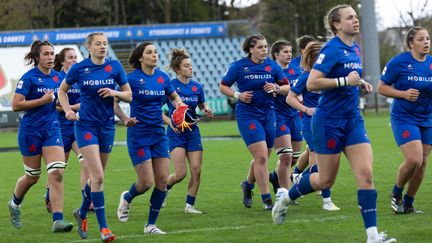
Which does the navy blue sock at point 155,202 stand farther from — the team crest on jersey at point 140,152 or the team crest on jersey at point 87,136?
the team crest on jersey at point 87,136

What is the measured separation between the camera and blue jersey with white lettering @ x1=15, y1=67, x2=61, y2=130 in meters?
10.2

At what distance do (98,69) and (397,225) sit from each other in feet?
11.8

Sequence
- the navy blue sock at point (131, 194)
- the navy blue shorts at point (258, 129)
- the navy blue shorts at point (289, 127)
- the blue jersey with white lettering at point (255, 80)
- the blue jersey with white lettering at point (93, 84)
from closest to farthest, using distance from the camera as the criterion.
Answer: the blue jersey with white lettering at point (93, 84) → the navy blue sock at point (131, 194) → the navy blue shorts at point (258, 129) → the blue jersey with white lettering at point (255, 80) → the navy blue shorts at point (289, 127)

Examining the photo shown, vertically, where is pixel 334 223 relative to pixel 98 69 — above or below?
below

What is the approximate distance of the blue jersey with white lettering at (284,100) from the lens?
1264cm

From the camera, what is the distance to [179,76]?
12000 mm

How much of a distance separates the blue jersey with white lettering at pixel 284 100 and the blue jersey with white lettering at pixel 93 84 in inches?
143

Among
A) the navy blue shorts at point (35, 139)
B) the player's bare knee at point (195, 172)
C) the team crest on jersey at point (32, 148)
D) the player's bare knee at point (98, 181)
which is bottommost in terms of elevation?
the player's bare knee at point (195, 172)

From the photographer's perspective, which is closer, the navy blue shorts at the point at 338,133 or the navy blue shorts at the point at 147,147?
the navy blue shorts at the point at 338,133

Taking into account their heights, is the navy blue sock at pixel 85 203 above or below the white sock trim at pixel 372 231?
above

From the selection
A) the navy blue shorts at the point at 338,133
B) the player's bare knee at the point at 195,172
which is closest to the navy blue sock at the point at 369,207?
the navy blue shorts at the point at 338,133

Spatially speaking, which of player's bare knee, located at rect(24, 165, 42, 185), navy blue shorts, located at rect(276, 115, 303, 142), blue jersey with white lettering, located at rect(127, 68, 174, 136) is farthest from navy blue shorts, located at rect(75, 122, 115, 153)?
navy blue shorts, located at rect(276, 115, 303, 142)

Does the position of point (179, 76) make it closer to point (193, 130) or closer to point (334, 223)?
point (193, 130)

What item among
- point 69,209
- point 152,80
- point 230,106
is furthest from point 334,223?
point 230,106
